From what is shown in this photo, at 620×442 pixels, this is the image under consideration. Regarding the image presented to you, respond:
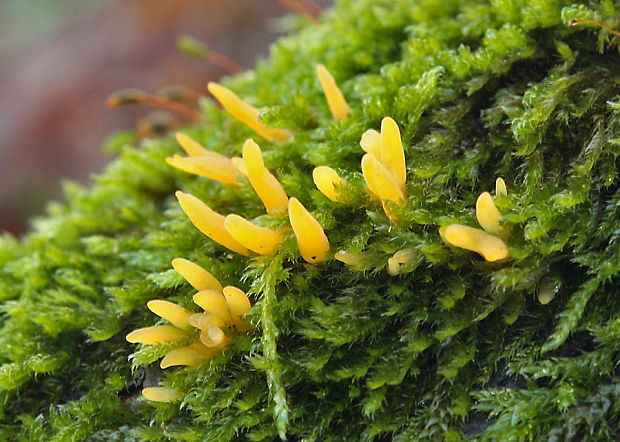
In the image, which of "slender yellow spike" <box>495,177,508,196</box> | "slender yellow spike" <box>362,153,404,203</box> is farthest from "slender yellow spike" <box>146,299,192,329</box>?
"slender yellow spike" <box>495,177,508,196</box>

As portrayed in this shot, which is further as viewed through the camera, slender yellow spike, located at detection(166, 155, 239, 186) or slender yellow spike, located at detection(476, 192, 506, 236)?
slender yellow spike, located at detection(166, 155, 239, 186)

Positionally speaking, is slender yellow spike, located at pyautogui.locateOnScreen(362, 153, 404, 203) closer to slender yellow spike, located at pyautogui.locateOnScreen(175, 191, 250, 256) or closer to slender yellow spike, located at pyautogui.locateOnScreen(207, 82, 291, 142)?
slender yellow spike, located at pyautogui.locateOnScreen(175, 191, 250, 256)

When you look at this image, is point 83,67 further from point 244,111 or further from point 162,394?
point 162,394

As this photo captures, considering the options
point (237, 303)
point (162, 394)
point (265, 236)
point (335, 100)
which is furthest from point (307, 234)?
point (335, 100)

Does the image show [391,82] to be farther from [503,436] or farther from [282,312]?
[503,436]

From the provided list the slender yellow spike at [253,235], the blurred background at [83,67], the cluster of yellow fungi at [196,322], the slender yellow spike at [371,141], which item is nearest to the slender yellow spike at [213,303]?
the cluster of yellow fungi at [196,322]

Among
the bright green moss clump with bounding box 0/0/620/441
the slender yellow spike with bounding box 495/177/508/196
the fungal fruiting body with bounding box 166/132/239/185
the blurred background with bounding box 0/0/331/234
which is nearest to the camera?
the bright green moss clump with bounding box 0/0/620/441

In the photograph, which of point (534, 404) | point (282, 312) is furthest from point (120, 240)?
point (534, 404)
